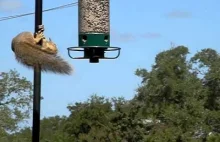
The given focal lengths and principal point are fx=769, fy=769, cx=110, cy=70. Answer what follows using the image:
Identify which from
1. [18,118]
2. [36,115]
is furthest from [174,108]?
[36,115]

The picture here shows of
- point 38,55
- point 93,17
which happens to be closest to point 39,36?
point 38,55

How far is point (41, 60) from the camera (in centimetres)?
747

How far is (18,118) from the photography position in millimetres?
31062

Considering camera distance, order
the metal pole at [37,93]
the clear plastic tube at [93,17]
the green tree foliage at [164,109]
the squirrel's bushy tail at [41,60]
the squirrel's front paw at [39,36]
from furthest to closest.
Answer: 1. the green tree foliage at [164,109]
2. the clear plastic tube at [93,17]
3. the metal pole at [37,93]
4. the squirrel's front paw at [39,36]
5. the squirrel's bushy tail at [41,60]

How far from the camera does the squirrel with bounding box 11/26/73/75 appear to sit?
743 centimetres

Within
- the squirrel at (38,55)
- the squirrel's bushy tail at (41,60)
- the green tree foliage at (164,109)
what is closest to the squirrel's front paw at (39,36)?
the squirrel at (38,55)

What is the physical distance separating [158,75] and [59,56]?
2065 inches

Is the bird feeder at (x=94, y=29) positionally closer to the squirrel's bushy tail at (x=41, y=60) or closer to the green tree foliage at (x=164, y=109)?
the squirrel's bushy tail at (x=41, y=60)

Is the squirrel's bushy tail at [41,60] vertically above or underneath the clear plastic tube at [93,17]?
underneath

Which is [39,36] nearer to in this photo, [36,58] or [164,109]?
[36,58]

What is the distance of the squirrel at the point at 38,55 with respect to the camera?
24.4ft

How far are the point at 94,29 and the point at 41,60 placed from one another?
806 millimetres

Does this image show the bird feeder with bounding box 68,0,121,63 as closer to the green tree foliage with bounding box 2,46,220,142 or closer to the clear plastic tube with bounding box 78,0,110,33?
the clear plastic tube with bounding box 78,0,110,33

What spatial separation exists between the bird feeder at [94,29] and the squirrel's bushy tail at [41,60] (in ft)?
0.94
